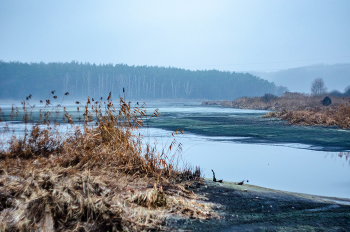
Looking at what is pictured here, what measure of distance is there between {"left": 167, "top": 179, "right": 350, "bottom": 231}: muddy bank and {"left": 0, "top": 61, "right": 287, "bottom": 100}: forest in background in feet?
277

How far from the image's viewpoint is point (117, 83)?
4491 inches

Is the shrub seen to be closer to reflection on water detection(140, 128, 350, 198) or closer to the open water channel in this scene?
the open water channel

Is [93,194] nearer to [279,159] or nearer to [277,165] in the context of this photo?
[277,165]

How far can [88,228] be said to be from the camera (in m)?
3.22

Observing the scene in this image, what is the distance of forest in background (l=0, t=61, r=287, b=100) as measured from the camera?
100562mm

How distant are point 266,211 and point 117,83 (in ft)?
373

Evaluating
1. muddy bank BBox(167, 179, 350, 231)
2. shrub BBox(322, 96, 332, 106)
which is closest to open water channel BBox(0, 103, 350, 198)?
muddy bank BBox(167, 179, 350, 231)

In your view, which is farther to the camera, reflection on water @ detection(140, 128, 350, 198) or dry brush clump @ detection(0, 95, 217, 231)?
reflection on water @ detection(140, 128, 350, 198)

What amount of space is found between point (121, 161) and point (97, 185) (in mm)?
1629

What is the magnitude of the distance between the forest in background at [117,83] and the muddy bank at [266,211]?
277 ft

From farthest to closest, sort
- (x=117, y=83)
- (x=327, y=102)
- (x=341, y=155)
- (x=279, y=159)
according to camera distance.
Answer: (x=117, y=83), (x=327, y=102), (x=341, y=155), (x=279, y=159)

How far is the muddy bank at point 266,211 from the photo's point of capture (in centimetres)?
357

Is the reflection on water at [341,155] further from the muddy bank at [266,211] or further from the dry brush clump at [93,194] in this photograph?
the dry brush clump at [93,194]

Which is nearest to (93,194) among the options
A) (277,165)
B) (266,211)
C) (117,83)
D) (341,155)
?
(266,211)
